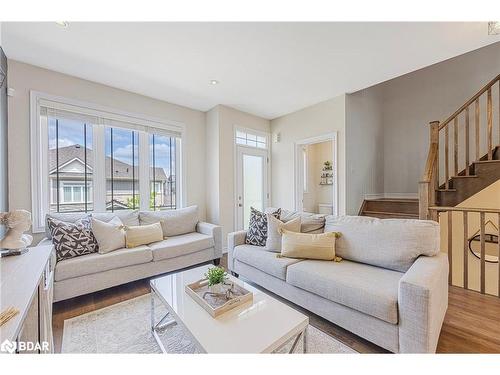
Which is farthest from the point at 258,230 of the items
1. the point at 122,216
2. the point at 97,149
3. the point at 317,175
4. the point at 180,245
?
the point at 317,175

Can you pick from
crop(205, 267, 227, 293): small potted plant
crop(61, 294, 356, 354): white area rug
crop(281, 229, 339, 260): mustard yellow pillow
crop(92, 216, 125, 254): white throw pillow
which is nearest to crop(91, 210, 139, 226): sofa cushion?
crop(92, 216, 125, 254): white throw pillow

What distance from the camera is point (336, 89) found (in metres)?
3.41

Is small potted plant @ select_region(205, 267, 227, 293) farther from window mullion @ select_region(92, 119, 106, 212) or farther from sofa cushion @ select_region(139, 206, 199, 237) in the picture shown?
window mullion @ select_region(92, 119, 106, 212)

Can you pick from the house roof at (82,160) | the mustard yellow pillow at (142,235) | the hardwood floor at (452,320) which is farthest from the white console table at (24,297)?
the house roof at (82,160)

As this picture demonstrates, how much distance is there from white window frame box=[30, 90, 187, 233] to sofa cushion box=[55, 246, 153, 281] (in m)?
0.92

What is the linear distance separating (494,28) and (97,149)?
4.43 meters

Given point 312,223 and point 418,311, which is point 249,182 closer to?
point 312,223

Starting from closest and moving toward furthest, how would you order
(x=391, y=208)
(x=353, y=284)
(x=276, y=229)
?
(x=353, y=284)
(x=276, y=229)
(x=391, y=208)

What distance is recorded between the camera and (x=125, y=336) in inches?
68.9

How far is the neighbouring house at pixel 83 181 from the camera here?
113 inches

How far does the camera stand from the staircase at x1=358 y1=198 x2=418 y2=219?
146 inches

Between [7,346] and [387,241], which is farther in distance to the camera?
[387,241]

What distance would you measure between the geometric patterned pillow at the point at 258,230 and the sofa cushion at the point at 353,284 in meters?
0.68
